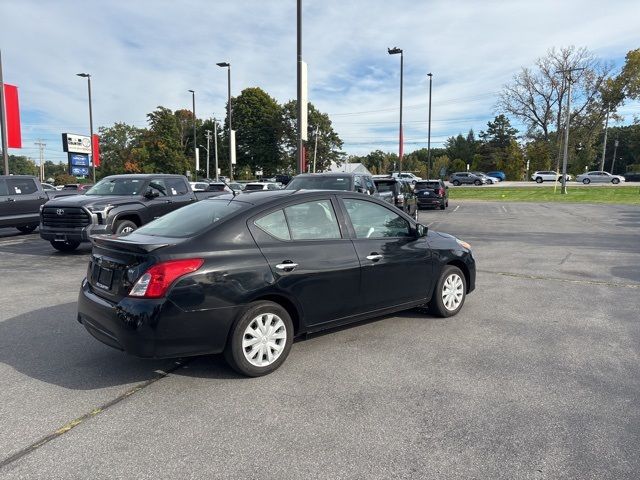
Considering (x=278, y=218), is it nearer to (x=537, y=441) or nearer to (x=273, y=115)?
(x=537, y=441)

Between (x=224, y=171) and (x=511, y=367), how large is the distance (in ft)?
262

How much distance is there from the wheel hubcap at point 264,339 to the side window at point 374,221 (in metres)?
1.29

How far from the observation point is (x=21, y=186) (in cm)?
1437

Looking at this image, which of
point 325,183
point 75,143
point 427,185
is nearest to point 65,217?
point 325,183

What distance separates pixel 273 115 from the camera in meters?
73.3

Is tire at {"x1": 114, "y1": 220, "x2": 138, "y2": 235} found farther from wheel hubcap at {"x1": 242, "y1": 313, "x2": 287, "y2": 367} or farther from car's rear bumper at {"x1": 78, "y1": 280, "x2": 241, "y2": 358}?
wheel hubcap at {"x1": 242, "y1": 313, "x2": 287, "y2": 367}

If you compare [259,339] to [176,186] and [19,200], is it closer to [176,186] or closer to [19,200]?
[176,186]

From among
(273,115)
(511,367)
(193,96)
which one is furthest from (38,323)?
(273,115)

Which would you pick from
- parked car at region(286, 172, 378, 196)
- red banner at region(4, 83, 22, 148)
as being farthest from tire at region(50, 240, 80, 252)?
red banner at region(4, 83, 22, 148)

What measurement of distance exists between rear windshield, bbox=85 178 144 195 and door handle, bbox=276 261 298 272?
8.42 m

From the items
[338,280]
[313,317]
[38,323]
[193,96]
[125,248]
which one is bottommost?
[38,323]

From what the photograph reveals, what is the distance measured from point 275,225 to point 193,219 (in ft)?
2.55

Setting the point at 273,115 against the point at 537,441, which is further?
the point at 273,115

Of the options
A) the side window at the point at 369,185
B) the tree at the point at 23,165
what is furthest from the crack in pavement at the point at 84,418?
the tree at the point at 23,165
